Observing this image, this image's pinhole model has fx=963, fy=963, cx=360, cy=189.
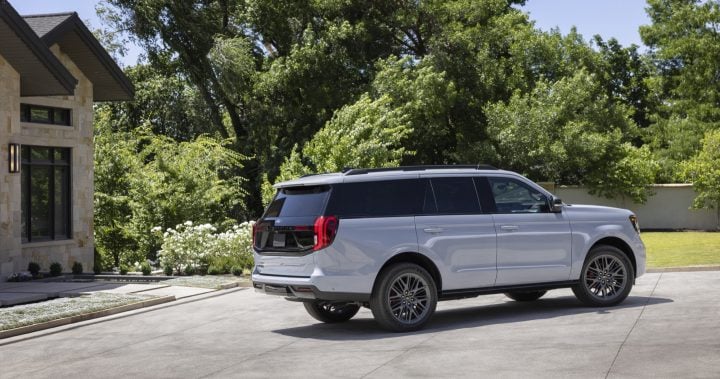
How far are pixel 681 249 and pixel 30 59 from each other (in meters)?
17.1

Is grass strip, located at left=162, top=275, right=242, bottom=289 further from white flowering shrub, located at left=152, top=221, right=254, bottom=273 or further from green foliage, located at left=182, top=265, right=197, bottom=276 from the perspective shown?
white flowering shrub, located at left=152, top=221, right=254, bottom=273

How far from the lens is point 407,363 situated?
964 centimetres

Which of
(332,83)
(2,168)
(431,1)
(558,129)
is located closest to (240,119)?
(332,83)

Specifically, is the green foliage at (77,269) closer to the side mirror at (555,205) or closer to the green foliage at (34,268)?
the green foliage at (34,268)

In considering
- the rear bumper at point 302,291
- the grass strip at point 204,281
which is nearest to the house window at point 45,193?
the grass strip at point 204,281

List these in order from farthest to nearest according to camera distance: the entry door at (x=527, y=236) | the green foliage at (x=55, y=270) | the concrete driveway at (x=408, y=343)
A: the green foliage at (x=55, y=270)
the entry door at (x=527, y=236)
the concrete driveway at (x=408, y=343)

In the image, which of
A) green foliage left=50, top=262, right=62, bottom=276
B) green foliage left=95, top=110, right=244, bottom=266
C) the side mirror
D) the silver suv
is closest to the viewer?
the silver suv

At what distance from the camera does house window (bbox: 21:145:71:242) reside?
2244 cm

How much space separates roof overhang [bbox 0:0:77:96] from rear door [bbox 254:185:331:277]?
9636 mm

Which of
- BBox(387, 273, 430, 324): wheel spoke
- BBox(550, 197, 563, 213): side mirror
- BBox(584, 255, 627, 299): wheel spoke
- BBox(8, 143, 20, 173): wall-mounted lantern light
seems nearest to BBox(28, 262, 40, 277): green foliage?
Result: BBox(8, 143, 20, 173): wall-mounted lantern light

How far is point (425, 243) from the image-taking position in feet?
39.9

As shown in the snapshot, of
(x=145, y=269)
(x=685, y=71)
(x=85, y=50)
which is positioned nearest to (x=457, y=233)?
(x=145, y=269)

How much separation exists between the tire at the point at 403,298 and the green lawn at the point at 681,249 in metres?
9.57

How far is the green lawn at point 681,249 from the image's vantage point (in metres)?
21.0
